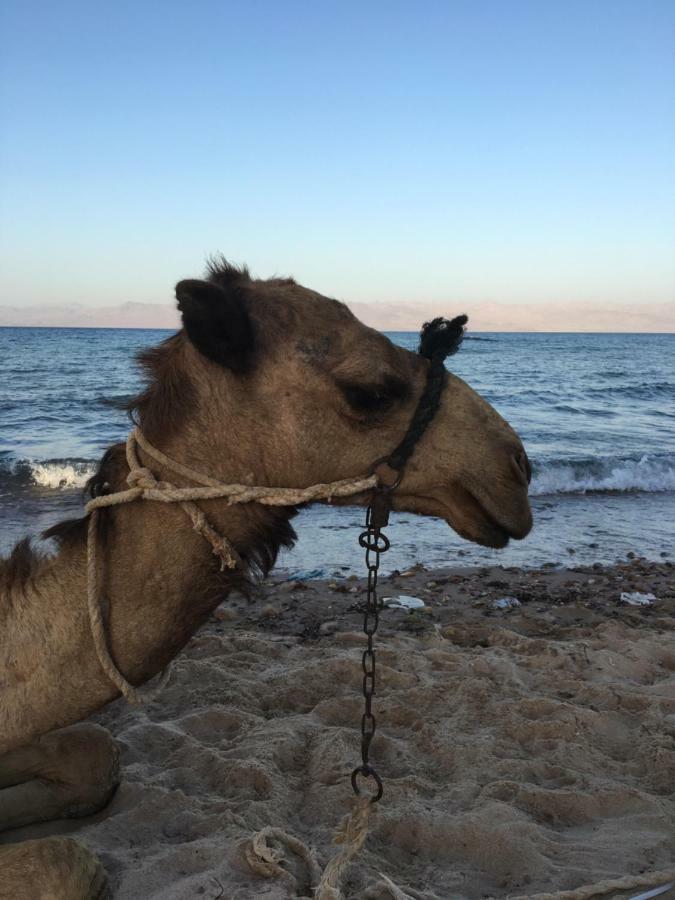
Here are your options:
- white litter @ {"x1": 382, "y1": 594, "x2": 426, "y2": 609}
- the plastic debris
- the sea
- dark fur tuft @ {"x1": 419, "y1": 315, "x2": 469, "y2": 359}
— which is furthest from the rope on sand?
the plastic debris

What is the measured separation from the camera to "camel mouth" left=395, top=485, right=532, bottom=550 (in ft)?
8.04

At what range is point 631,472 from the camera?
46.8 feet

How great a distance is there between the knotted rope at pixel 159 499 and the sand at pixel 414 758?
132 centimetres

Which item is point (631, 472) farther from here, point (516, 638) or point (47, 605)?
point (47, 605)

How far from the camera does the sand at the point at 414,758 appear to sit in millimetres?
3135

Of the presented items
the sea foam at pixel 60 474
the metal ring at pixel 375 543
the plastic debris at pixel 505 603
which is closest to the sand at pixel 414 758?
the plastic debris at pixel 505 603

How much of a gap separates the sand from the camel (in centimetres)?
99

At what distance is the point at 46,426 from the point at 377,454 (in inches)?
701

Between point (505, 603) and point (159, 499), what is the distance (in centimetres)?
554

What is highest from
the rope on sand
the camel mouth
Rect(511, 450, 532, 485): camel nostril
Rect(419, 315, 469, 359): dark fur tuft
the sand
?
Rect(419, 315, 469, 359): dark fur tuft

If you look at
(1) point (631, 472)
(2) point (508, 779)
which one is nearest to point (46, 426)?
(1) point (631, 472)

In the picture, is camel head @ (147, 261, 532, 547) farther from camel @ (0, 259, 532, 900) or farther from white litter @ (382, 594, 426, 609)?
white litter @ (382, 594, 426, 609)

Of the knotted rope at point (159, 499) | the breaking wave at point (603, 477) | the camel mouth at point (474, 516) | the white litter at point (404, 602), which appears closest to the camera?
the knotted rope at point (159, 499)

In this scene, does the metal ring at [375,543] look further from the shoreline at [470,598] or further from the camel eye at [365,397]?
the shoreline at [470,598]
